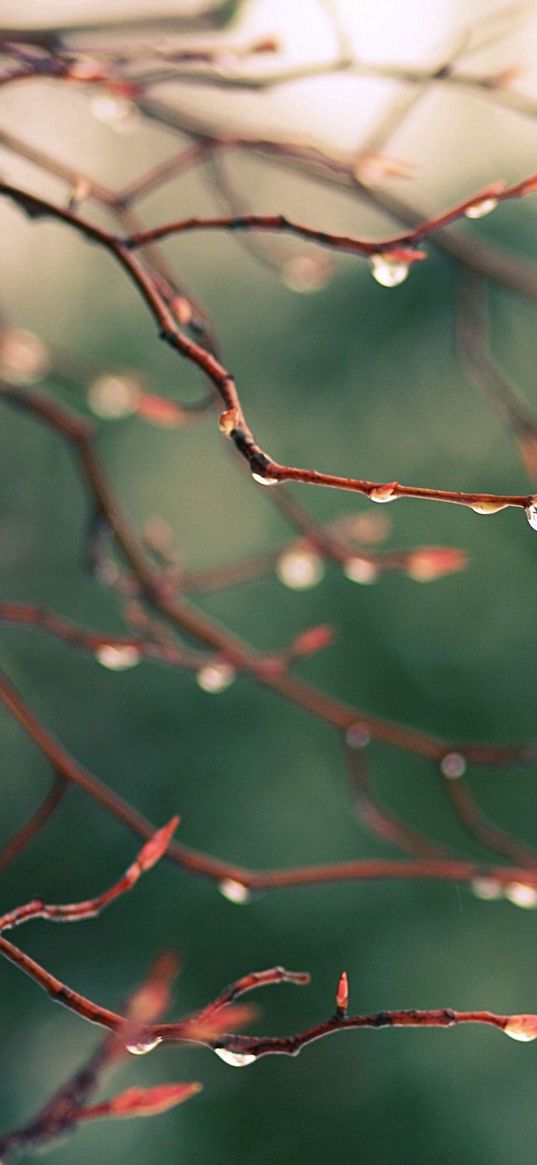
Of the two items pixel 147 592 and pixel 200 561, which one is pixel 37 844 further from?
pixel 147 592

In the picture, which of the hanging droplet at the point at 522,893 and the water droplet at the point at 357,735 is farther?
the water droplet at the point at 357,735

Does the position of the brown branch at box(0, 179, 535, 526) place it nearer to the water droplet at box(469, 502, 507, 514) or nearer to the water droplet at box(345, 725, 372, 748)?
the water droplet at box(469, 502, 507, 514)

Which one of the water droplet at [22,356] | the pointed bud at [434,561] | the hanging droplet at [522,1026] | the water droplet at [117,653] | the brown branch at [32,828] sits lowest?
the hanging droplet at [522,1026]

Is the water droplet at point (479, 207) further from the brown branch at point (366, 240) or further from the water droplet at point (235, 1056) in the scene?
the water droplet at point (235, 1056)

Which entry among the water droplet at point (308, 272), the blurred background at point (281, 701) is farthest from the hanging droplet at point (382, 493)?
the blurred background at point (281, 701)

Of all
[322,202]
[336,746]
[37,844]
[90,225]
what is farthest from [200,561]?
[90,225]
